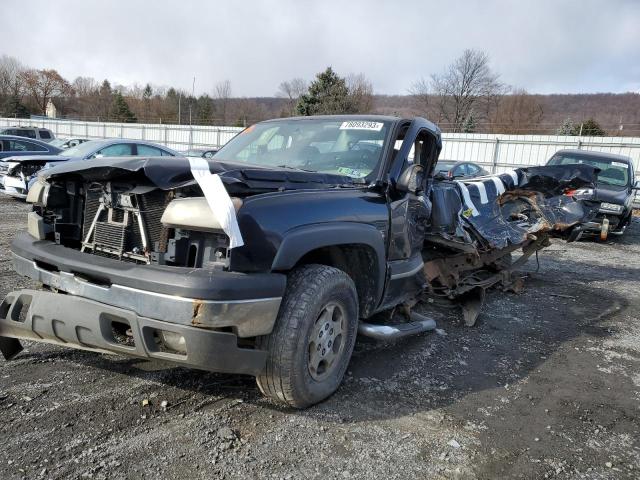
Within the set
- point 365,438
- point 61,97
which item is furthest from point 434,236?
point 61,97

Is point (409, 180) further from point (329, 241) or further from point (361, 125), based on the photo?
point (329, 241)

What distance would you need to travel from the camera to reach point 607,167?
1224cm

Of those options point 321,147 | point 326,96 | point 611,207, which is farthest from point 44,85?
point 321,147

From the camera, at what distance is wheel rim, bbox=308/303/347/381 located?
3.04 metres

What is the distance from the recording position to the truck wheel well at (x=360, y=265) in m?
3.39

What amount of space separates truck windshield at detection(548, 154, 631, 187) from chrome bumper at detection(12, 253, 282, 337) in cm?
1155

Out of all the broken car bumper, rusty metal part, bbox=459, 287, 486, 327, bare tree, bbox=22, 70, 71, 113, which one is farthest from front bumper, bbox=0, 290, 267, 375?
bare tree, bbox=22, 70, 71, 113

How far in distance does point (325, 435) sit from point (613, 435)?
1.81 m

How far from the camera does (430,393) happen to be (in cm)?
348

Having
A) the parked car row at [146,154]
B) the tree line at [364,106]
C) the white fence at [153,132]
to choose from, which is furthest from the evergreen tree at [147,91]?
the parked car row at [146,154]

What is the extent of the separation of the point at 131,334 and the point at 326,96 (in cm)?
3799

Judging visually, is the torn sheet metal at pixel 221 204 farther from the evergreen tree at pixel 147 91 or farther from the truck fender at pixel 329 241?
the evergreen tree at pixel 147 91

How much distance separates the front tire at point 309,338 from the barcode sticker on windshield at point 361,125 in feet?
4.60

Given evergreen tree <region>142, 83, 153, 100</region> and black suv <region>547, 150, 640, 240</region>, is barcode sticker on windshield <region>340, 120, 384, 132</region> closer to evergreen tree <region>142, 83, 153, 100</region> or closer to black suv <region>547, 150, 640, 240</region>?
black suv <region>547, 150, 640, 240</region>
